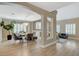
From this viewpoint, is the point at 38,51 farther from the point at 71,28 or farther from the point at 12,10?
the point at 71,28

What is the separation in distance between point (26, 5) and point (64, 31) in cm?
669

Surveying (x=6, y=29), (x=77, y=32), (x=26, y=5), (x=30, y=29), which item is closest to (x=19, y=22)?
(x=30, y=29)

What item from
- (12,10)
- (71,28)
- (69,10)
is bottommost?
(71,28)

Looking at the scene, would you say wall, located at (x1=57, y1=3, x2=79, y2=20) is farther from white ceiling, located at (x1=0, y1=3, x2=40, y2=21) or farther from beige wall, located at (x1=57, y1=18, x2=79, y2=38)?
white ceiling, located at (x1=0, y1=3, x2=40, y2=21)

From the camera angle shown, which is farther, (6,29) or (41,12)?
(6,29)

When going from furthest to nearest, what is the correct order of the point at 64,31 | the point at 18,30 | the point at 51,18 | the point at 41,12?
the point at 18,30, the point at 64,31, the point at 51,18, the point at 41,12

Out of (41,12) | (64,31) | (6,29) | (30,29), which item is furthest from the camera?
(30,29)

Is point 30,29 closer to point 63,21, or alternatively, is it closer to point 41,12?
point 63,21

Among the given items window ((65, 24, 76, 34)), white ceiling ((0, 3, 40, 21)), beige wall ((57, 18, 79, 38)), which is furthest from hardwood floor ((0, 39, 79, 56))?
window ((65, 24, 76, 34))

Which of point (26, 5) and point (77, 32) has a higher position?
point (26, 5)

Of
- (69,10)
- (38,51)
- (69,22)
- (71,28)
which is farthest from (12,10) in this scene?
(71,28)

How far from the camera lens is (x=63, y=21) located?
441 inches

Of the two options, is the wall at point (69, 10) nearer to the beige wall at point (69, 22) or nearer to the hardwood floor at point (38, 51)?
the beige wall at point (69, 22)

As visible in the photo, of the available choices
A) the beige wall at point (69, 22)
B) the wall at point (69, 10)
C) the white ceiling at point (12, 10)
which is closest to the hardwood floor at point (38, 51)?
the white ceiling at point (12, 10)
